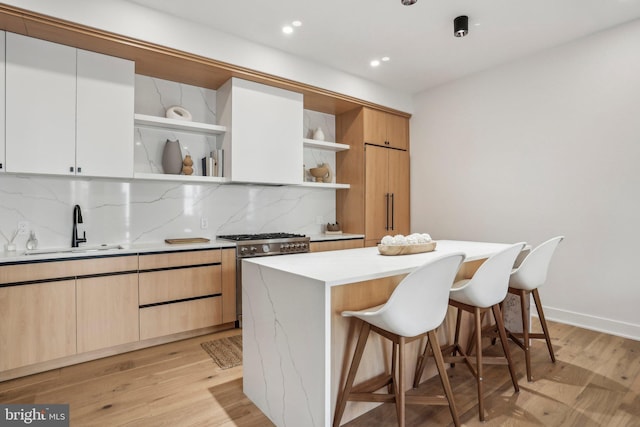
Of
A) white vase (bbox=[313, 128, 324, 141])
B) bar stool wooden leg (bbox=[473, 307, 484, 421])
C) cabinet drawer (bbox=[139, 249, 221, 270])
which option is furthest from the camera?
white vase (bbox=[313, 128, 324, 141])

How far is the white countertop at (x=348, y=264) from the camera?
5.32ft

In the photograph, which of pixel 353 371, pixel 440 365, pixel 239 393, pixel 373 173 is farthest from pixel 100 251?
pixel 373 173

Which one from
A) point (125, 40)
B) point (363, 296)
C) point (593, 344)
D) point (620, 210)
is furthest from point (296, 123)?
point (593, 344)

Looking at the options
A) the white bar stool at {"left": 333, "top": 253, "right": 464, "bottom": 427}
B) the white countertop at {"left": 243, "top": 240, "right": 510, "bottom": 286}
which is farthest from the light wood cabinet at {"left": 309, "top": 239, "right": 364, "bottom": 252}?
the white bar stool at {"left": 333, "top": 253, "right": 464, "bottom": 427}

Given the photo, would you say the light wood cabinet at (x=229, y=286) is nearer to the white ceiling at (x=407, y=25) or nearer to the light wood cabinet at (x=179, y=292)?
the light wood cabinet at (x=179, y=292)

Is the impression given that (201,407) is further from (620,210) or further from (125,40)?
(620,210)

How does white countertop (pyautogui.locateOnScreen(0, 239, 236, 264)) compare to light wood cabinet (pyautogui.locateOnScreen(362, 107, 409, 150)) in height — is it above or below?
below

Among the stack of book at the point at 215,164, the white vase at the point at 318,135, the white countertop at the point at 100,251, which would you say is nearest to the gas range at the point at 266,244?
the white countertop at the point at 100,251

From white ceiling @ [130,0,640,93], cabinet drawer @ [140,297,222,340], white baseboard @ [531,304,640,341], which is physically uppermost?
white ceiling @ [130,0,640,93]

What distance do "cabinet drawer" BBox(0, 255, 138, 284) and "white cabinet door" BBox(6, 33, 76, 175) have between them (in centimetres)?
72

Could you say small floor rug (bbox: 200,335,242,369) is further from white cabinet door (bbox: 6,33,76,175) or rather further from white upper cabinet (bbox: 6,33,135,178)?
white cabinet door (bbox: 6,33,76,175)

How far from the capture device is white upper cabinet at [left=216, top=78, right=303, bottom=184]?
3490mm

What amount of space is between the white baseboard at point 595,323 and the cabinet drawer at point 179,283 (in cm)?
330

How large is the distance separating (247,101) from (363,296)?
253 cm
